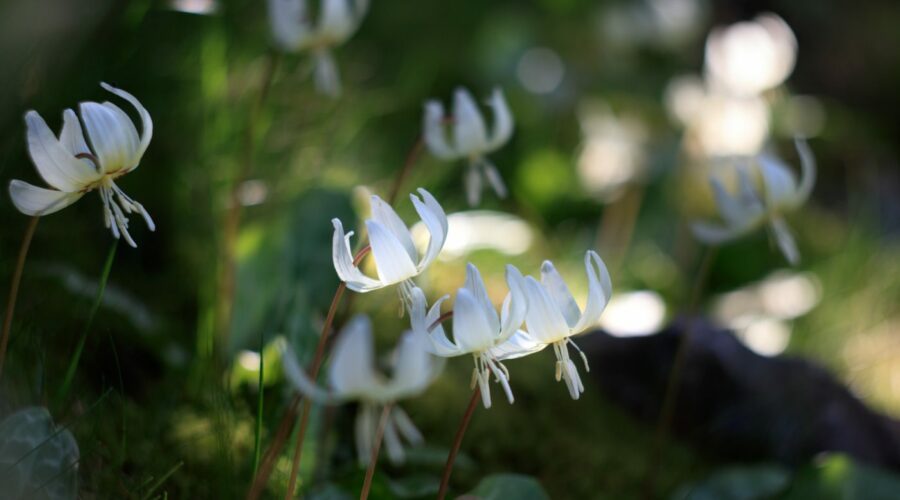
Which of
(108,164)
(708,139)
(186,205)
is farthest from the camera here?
(708,139)

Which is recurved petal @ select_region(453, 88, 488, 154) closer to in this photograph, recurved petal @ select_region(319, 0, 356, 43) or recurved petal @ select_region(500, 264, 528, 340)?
recurved petal @ select_region(319, 0, 356, 43)

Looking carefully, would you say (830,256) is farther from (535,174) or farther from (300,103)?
(300,103)

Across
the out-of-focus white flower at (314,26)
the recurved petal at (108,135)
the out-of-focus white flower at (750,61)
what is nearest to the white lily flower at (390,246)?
the recurved petal at (108,135)

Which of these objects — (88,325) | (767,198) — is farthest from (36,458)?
(767,198)

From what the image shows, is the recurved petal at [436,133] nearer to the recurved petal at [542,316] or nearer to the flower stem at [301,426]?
the flower stem at [301,426]

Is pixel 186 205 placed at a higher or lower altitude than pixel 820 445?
higher

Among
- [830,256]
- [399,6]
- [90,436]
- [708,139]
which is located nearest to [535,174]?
[708,139]

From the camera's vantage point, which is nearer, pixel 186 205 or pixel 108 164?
→ pixel 108 164
